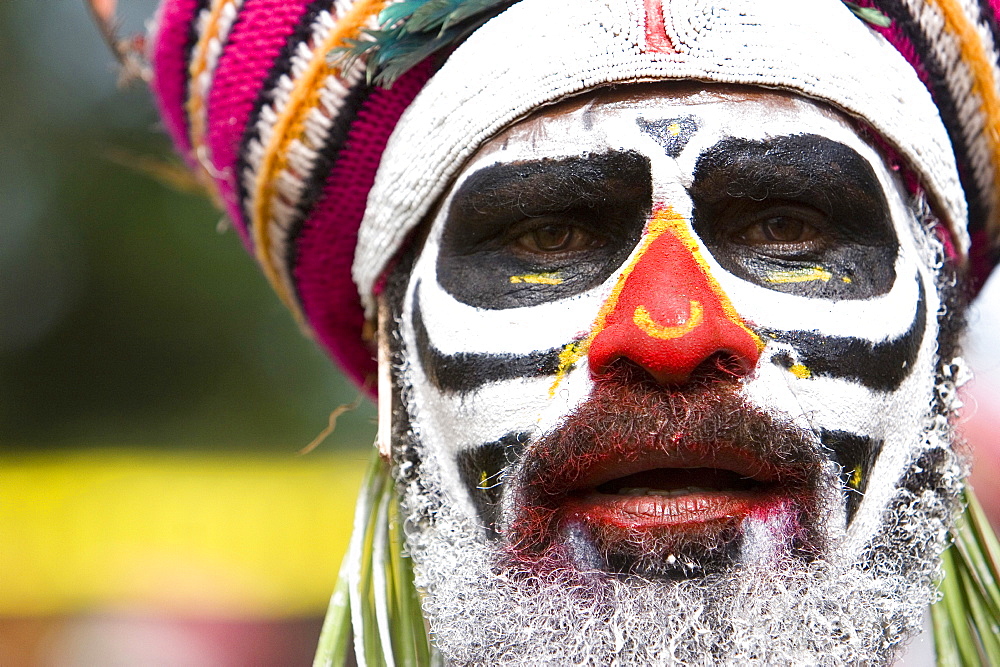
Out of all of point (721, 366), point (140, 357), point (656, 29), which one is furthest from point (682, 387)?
point (140, 357)

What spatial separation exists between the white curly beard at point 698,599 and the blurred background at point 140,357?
4.24 metres

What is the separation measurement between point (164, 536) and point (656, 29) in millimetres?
5021

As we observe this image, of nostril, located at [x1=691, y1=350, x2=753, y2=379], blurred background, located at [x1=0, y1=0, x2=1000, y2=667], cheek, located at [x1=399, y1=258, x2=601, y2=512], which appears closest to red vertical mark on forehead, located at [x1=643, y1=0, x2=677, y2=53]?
cheek, located at [x1=399, y1=258, x2=601, y2=512]

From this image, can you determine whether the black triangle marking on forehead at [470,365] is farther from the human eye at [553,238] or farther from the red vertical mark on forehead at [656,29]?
the red vertical mark on forehead at [656,29]

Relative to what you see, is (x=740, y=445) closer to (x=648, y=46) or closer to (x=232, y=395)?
(x=648, y=46)

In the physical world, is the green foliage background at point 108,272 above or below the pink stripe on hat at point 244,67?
below

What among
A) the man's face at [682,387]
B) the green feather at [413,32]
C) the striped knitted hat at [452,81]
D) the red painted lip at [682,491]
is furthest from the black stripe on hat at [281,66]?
the red painted lip at [682,491]

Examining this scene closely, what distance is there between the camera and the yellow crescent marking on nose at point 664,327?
6.08ft

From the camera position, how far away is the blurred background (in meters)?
6.48

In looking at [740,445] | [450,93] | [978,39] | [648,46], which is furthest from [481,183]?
[978,39]

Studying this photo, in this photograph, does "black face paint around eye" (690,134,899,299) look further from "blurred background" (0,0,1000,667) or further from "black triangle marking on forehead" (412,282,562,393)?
"blurred background" (0,0,1000,667)

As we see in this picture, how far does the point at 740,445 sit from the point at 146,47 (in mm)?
1871

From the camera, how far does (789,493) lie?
6.35 ft

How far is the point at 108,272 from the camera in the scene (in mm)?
8617
